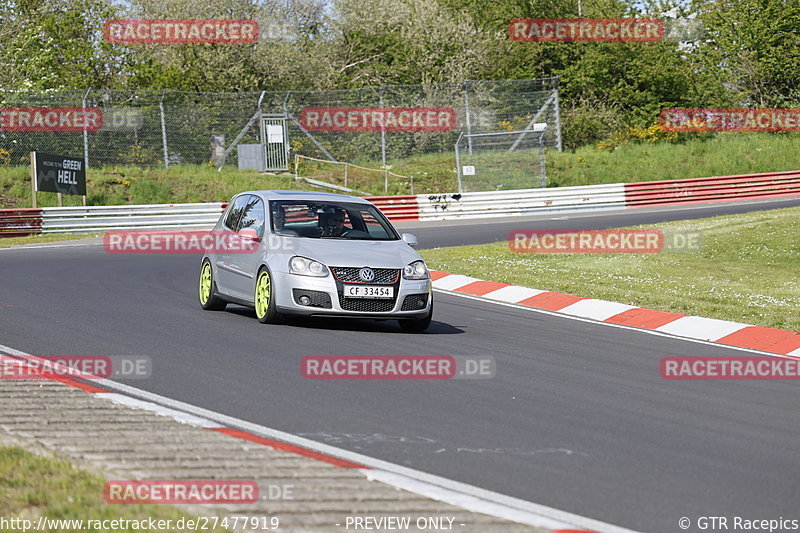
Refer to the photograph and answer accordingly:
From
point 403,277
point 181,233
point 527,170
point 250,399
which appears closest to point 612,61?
point 527,170

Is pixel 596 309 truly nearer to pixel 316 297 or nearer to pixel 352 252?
pixel 352 252

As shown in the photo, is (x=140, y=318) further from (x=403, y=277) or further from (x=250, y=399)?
(x=250, y=399)

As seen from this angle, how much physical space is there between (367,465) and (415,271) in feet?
20.0

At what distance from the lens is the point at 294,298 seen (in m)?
11.3

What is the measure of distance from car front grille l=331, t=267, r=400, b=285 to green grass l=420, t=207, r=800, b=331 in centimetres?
464

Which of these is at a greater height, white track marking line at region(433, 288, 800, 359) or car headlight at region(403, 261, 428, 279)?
car headlight at region(403, 261, 428, 279)

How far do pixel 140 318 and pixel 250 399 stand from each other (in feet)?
16.1

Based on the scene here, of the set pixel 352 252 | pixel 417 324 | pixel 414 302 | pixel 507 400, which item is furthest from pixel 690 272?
pixel 507 400

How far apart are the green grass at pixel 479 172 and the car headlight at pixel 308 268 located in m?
24.7

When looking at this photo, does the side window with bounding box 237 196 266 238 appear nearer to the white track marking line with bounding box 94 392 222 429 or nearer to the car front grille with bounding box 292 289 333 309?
the car front grille with bounding box 292 289 333 309

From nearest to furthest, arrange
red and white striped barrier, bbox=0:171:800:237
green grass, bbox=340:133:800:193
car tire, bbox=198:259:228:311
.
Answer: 1. car tire, bbox=198:259:228:311
2. red and white striped barrier, bbox=0:171:800:237
3. green grass, bbox=340:133:800:193

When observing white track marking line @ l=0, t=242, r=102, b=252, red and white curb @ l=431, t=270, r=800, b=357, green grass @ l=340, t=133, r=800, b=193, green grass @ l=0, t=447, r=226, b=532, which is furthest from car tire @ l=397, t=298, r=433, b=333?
green grass @ l=340, t=133, r=800, b=193

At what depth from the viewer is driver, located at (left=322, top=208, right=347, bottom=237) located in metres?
12.3

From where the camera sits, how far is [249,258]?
12.3 m
